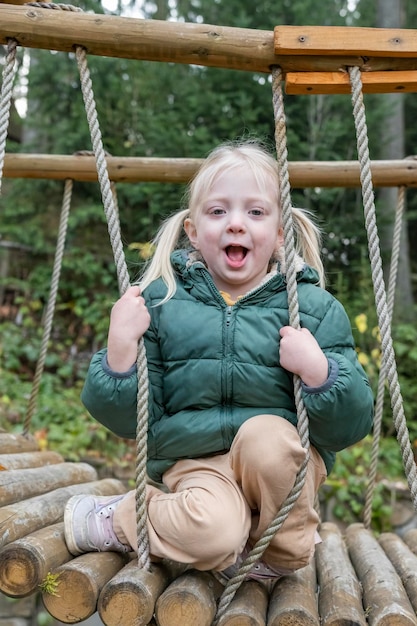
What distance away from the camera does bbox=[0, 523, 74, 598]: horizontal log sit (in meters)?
1.44

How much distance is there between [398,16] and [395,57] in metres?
6.06

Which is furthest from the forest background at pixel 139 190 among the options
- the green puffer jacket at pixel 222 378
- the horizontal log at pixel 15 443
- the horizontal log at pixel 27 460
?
the green puffer jacket at pixel 222 378

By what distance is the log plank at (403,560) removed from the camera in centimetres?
173

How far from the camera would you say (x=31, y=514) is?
1.76 metres

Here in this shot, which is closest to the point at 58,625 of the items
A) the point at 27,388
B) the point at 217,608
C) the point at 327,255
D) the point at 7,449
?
the point at 7,449

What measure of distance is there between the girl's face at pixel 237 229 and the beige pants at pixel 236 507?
0.42 meters

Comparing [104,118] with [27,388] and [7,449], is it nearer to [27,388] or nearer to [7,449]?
[27,388]

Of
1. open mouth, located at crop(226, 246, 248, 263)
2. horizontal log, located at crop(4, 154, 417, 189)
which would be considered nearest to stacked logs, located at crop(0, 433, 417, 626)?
open mouth, located at crop(226, 246, 248, 263)

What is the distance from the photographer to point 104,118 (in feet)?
21.0

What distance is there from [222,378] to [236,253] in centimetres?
35

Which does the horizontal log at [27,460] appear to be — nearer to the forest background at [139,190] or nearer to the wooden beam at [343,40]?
the wooden beam at [343,40]

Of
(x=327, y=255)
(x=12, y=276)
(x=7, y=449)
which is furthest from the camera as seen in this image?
(x=12, y=276)

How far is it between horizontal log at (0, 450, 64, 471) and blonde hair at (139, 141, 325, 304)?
0.85 m

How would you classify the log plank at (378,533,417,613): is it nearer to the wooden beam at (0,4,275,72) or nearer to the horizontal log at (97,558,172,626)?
the horizontal log at (97,558,172,626)
